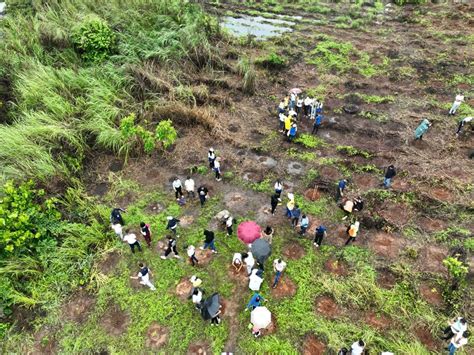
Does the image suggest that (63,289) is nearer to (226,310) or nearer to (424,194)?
(226,310)

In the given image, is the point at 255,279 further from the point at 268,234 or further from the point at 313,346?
the point at 313,346

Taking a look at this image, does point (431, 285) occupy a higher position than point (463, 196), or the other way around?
point (463, 196)

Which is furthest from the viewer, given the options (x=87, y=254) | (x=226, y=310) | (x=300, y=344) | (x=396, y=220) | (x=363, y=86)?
(x=363, y=86)

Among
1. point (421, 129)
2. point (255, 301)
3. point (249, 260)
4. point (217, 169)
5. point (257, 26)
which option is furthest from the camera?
point (257, 26)

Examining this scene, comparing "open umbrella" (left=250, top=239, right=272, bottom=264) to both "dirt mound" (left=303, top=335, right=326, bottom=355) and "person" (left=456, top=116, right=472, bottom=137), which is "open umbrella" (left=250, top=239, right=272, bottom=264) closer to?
"dirt mound" (left=303, top=335, right=326, bottom=355)

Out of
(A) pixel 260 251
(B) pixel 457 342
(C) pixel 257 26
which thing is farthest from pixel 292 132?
(C) pixel 257 26

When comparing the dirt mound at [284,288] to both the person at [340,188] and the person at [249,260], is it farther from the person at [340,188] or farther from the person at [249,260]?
the person at [340,188]

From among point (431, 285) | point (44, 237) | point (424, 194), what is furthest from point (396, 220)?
point (44, 237)
